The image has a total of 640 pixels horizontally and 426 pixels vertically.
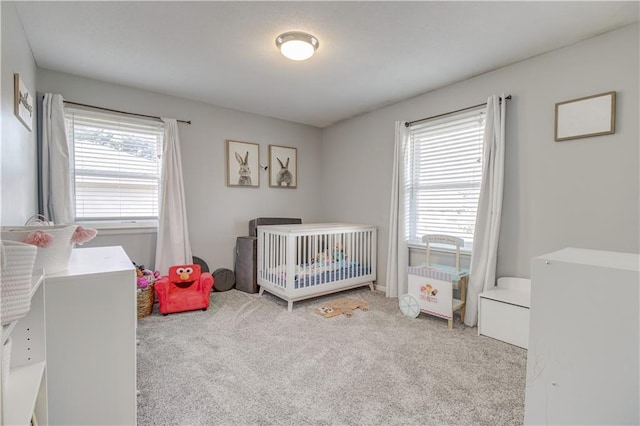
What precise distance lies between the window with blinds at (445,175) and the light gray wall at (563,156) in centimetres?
20

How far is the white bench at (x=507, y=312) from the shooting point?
215cm

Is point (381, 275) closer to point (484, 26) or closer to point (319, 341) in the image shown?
point (319, 341)

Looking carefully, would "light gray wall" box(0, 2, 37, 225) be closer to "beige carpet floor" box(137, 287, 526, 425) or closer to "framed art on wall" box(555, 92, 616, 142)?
"beige carpet floor" box(137, 287, 526, 425)

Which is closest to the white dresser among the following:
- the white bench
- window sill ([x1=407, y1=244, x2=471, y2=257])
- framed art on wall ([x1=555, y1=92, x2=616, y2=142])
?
the white bench

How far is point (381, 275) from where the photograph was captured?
3.62 m

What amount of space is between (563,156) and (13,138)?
3.61 metres

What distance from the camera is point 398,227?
326 cm

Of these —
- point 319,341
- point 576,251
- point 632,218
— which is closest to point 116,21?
point 319,341

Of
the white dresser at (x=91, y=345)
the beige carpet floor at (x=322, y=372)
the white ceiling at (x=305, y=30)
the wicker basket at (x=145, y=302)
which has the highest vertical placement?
the white ceiling at (x=305, y=30)

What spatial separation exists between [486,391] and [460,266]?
137 centimetres

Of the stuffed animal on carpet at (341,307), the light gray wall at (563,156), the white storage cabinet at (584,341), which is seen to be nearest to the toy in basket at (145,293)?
the stuffed animal on carpet at (341,307)

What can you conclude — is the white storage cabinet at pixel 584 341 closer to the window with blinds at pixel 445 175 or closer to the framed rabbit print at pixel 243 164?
the window with blinds at pixel 445 175

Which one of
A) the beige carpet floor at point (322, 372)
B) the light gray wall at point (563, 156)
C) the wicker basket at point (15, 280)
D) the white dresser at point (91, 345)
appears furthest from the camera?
the light gray wall at point (563, 156)

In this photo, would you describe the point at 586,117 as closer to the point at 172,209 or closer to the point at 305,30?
the point at 305,30
